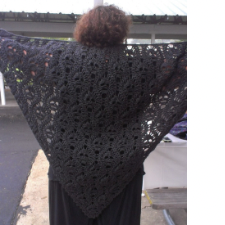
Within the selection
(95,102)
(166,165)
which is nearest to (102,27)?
(95,102)

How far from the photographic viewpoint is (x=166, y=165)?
234 cm

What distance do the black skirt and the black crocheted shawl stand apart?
5 cm

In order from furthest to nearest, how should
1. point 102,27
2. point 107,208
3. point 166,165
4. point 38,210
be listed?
point 38,210 → point 166,165 → point 107,208 → point 102,27

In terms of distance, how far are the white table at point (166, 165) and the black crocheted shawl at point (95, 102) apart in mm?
1014

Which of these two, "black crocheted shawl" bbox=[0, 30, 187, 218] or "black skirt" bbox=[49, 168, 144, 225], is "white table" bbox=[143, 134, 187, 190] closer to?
"black skirt" bbox=[49, 168, 144, 225]

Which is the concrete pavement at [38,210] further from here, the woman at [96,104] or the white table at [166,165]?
the woman at [96,104]

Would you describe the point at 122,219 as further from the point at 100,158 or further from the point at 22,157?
the point at 22,157

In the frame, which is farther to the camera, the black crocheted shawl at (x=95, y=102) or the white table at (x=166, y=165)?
the white table at (x=166, y=165)

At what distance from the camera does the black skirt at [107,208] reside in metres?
1.39

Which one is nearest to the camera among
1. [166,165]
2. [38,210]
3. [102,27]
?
[102,27]

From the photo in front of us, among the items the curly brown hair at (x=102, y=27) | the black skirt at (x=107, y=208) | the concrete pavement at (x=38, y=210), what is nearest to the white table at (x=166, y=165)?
the concrete pavement at (x=38, y=210)

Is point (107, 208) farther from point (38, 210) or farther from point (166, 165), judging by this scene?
point (38, 210)

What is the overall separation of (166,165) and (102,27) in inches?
64.2

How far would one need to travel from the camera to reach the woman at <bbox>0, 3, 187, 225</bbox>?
1.15 m
